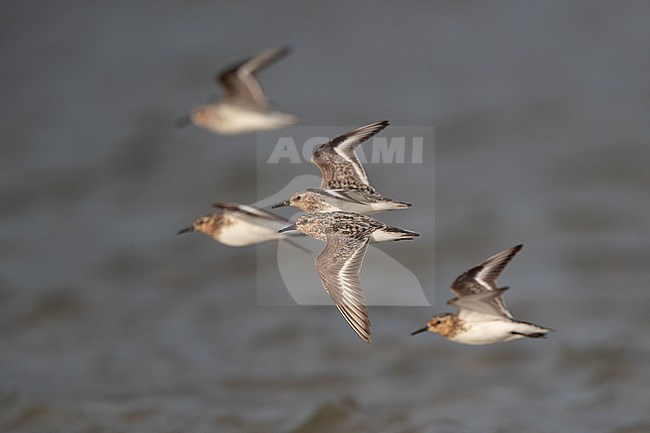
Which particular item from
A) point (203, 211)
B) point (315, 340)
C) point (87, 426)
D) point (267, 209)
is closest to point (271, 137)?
point (203, 211)

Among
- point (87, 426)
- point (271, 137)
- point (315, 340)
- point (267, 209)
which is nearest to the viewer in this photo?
point (267, 209)

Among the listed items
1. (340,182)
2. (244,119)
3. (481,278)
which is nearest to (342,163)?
(340,182)

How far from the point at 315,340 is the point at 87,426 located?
2.55 meters

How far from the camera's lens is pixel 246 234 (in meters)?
6.16

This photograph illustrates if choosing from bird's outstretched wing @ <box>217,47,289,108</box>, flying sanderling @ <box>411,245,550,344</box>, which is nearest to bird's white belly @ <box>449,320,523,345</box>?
flying sanderling @ <box>411,245,550,344</box>

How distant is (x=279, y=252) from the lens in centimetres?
1245

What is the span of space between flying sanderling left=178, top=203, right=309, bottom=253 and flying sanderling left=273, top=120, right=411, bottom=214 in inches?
8.6

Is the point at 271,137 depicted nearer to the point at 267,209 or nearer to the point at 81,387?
the point at 81,387

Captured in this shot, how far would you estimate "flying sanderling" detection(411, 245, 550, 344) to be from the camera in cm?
511

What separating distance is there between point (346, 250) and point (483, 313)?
100 centimetres

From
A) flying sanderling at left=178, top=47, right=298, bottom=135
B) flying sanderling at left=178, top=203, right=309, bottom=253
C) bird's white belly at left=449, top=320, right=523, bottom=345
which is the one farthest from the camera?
flying sanderling at left=178, top=203, right=309, bottom=253

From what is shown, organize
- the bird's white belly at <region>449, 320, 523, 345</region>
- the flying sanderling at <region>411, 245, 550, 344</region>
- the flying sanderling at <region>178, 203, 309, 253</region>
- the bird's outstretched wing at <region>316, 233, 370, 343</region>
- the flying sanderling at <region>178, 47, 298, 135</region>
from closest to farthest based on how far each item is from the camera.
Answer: the bird's outstretched wing at <region>316, 233, 370, 343</region>
the flying sanderling at <region>411, 245, 550, 344</region>
the bird's white belly at <region>449, 320, 523, 345</region>
the flying sanderling at <region>178, 47, 298, 135</region>
the flying sanderling at <region>178, 203, 309, 253</region>

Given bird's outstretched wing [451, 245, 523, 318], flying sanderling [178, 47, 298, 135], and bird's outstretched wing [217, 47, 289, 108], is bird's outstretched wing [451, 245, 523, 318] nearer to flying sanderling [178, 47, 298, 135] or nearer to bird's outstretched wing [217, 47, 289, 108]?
flying sanderling [178, 47, 298, 135]

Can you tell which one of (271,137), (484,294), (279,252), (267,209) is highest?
(271,137)
